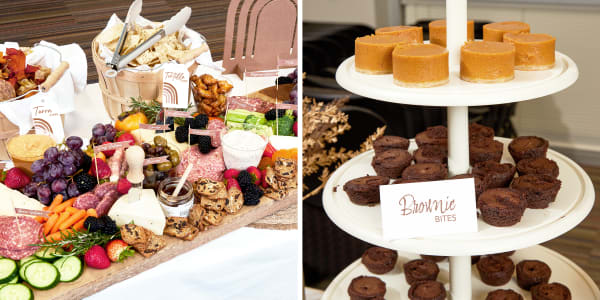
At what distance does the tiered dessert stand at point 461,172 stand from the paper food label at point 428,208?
0.06 feet

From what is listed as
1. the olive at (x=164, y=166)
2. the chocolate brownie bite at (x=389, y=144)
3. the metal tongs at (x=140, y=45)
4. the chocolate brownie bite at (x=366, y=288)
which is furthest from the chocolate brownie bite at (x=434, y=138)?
the metal tongs at (x=140, y=45)

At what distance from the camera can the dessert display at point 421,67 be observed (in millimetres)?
1049

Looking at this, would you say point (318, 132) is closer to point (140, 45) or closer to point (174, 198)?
point (174, 198)

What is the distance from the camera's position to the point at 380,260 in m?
1.58

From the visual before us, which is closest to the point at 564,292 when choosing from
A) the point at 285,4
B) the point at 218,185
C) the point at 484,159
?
the point at 484,159

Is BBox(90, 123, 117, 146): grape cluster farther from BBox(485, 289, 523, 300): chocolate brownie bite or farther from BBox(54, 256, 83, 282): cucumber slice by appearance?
BBox(485, 289, 523, 300): chocolate brownie bite

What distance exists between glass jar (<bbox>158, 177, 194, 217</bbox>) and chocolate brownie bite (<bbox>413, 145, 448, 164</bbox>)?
26.4 inches

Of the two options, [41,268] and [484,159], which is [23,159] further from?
[484,159]

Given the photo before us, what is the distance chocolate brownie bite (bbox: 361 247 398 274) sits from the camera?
158cm

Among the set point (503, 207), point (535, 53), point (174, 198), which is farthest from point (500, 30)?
A: point (174, 198)

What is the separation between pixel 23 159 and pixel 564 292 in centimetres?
154

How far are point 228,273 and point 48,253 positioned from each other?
46 centimetres

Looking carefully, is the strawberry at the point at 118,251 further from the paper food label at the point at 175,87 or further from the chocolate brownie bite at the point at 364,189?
the chocolate brownie bite at the point at 364,189

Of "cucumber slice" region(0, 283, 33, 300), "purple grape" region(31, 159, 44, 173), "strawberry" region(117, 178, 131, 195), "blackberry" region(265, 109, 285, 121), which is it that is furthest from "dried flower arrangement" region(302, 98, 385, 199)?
"cucumber slice" region(0, 283, 33, 300)
